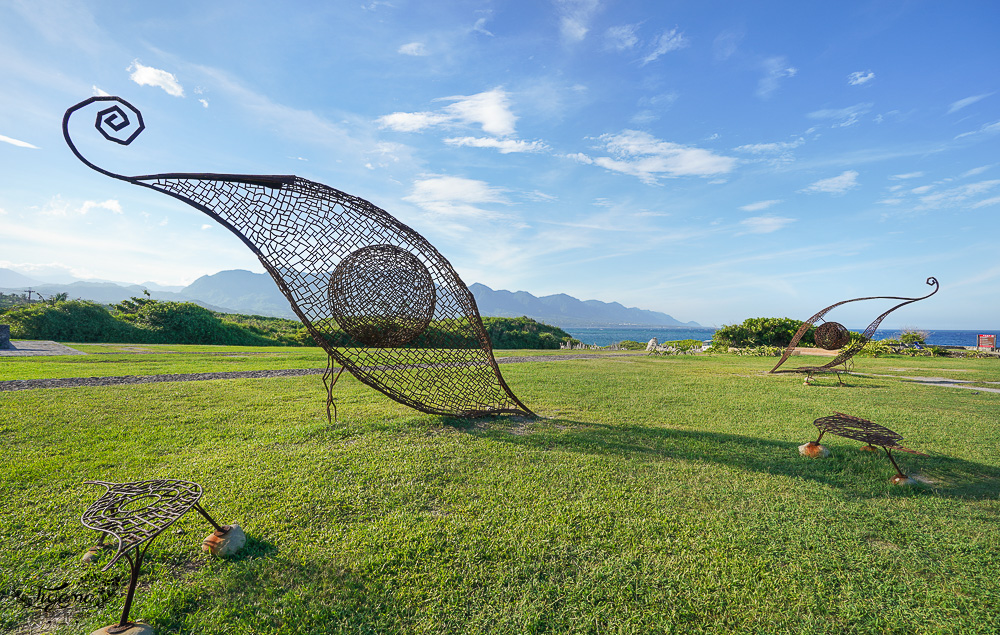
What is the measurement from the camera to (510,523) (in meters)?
3.63

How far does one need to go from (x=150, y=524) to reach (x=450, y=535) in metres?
1.91

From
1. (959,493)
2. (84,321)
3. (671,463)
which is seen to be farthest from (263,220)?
(84,321)

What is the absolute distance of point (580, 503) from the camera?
402 cm

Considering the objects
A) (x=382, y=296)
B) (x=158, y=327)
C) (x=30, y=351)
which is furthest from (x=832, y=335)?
(x=158, y=327)

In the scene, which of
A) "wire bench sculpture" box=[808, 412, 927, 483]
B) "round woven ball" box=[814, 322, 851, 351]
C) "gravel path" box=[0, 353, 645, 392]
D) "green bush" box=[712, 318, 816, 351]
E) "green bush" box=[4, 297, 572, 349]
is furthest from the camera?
"green bush" box=[712, 318, 816, 351]

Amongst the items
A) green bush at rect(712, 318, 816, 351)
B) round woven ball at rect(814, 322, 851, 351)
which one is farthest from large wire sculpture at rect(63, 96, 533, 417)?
green bush at rect(712, 318, 816, 351)

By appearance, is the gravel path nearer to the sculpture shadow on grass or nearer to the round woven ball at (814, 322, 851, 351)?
the sculpture shadow on grass

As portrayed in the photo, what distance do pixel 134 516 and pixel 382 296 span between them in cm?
378

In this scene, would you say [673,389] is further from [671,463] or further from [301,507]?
[301,507]

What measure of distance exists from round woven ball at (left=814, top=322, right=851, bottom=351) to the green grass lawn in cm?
415

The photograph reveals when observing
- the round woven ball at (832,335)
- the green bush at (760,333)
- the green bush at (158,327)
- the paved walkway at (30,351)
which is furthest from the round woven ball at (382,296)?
the green bush at (760,333)

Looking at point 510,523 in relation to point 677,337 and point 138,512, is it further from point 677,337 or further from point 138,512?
point 677,337

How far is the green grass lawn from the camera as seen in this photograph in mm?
2676

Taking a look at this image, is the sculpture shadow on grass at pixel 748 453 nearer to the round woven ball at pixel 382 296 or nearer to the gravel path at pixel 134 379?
the round woven ball at pixel 382 296
